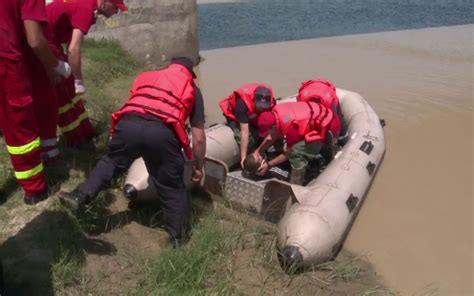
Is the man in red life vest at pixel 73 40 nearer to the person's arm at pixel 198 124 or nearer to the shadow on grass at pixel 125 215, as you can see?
the shadow on grass at pixel 125 215

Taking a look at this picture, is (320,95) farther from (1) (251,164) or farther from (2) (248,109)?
(1) (251,164)

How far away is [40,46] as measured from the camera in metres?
2.53

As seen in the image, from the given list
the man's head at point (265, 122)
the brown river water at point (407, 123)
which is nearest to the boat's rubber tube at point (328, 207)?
the brown river water at point (407, 123)

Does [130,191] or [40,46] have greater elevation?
[40,46]

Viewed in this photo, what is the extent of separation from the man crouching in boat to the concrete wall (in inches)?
166

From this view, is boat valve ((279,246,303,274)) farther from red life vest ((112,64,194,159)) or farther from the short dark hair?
the short dark hair

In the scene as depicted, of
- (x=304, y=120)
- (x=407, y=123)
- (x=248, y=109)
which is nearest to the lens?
(x=304, y=120)

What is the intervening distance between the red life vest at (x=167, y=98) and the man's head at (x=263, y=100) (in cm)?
122

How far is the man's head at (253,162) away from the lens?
375 cm

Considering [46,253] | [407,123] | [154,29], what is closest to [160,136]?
[46,253]

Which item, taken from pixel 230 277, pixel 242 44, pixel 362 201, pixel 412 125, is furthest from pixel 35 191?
pixel 242 44

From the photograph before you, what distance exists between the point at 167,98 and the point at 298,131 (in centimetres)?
140

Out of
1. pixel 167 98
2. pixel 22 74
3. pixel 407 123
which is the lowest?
pixel 407 123

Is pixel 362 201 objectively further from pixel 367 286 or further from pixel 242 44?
pixel 242 44
